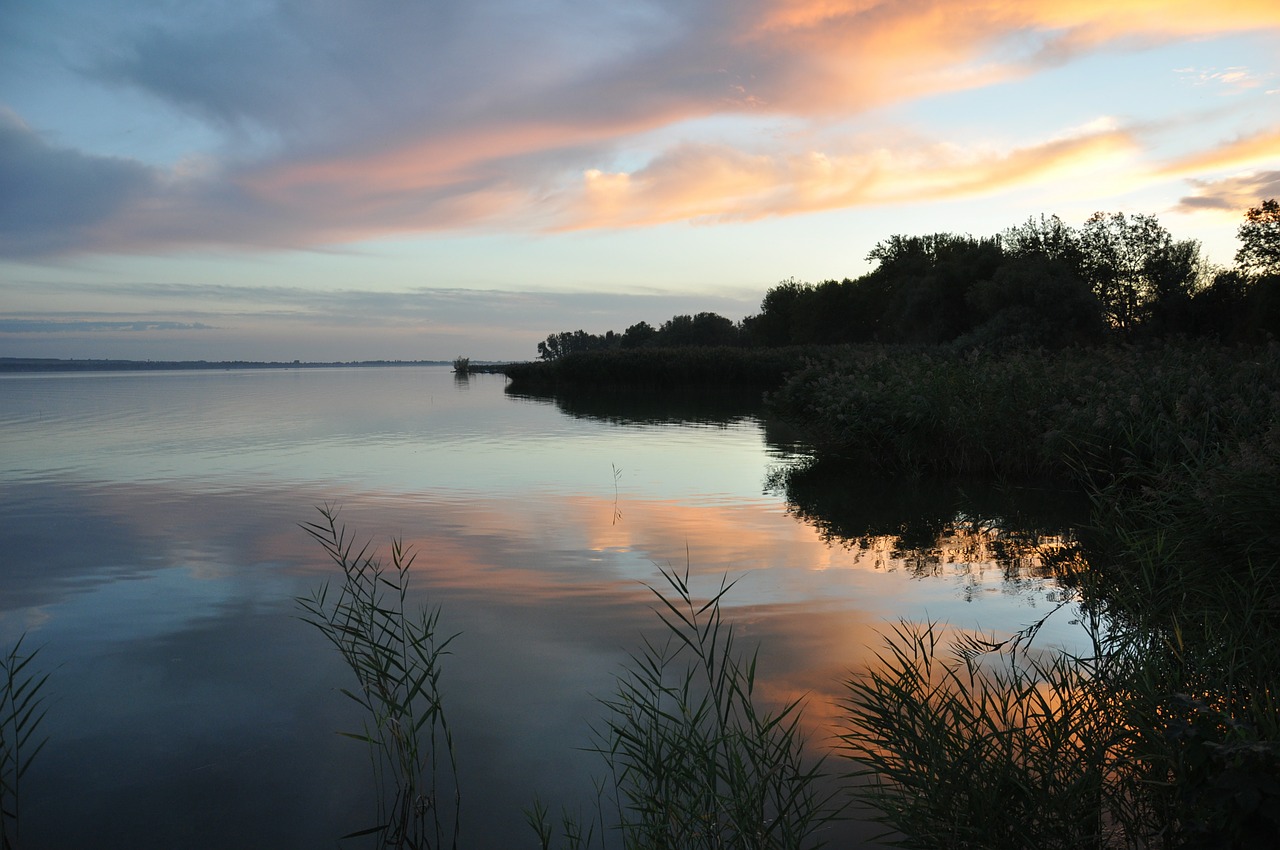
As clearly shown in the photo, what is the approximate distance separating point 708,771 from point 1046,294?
37.2 metres

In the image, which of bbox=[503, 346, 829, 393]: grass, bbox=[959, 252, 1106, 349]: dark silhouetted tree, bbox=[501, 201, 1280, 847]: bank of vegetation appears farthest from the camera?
bbox=[503, 346, 829, 393]: grass

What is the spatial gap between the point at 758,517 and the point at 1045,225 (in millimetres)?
55777

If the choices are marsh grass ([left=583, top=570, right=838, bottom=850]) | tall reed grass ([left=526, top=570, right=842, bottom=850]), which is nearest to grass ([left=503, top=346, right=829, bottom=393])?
marsh grass ([left=583, top=570, right=838, bottom=850])

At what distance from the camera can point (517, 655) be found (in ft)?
18.5

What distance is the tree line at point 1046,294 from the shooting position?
35719 mm

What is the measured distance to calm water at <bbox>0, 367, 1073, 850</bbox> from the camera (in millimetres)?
3998

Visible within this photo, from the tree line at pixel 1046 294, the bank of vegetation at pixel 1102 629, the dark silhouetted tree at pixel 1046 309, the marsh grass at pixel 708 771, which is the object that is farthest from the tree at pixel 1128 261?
the marsh grass at pixel 708 771

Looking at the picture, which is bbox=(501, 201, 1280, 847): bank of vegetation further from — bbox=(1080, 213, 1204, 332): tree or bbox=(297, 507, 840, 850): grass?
bbox=(1080, 213, 1204, 332): tree

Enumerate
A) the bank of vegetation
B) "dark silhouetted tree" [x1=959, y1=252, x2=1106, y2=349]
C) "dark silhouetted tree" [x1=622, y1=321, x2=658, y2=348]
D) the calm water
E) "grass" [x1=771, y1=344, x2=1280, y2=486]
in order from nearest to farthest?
the bank of vegetation → the calm water → "grass" [x1=771, y1=344, x2=1280, y2=486] → "dark silhouetted tree" [x1=959, y1=252, x2=1106, y2=349] → "dark silhouetted tree" [x1=622, y1=321, x2=658, y2=348]

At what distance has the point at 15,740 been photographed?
3748 millimetres

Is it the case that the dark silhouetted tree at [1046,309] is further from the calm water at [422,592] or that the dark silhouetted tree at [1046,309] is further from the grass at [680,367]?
the calm water at [422,592]

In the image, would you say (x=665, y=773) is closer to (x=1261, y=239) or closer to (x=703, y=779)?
(x=703, y=779)

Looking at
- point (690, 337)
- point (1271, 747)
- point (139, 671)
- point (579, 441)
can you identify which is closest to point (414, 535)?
point (139, 671)

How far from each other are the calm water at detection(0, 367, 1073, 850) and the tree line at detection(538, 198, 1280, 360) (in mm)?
15430
